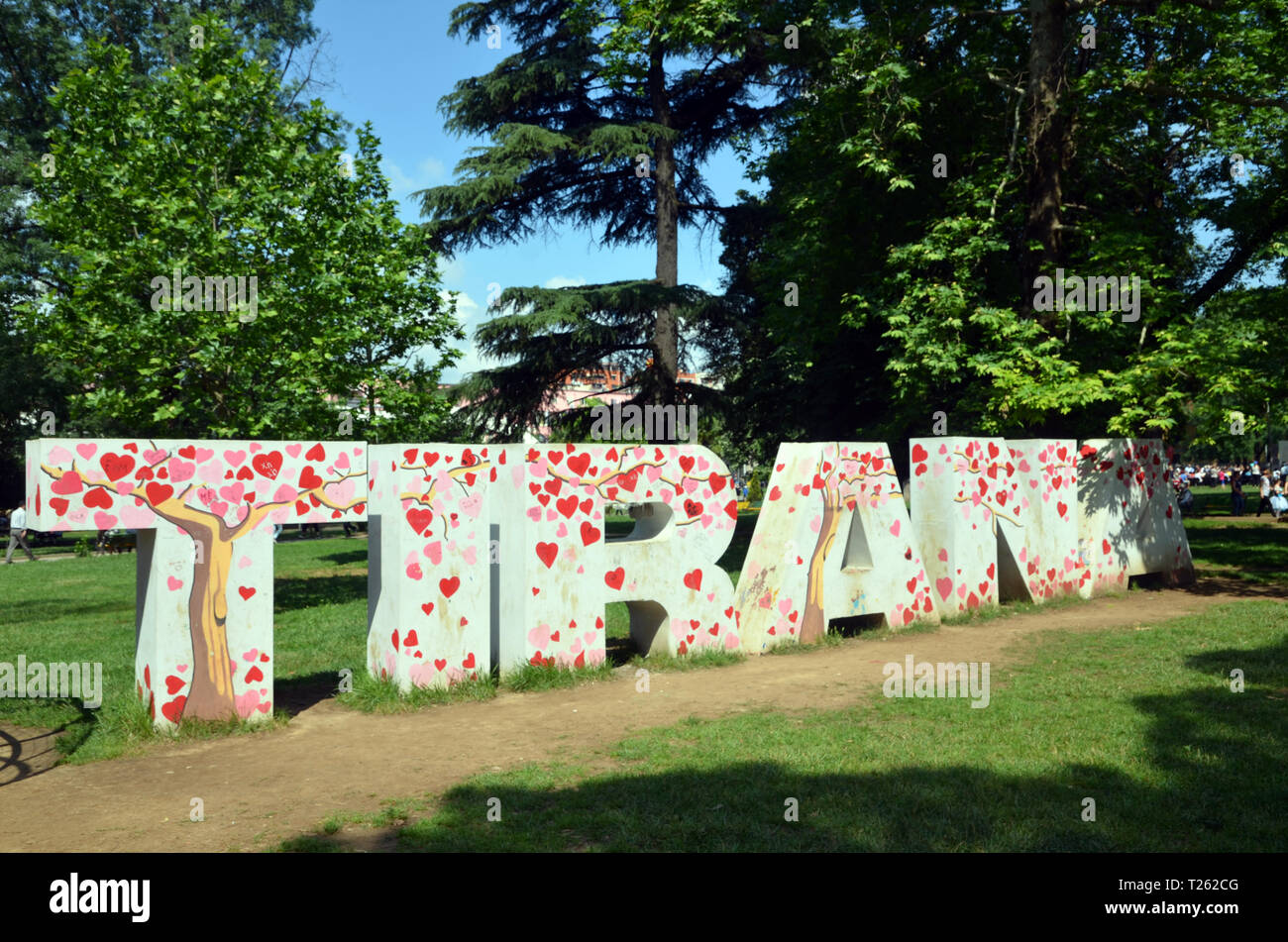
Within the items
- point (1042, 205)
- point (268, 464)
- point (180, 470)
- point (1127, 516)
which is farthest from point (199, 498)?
point (1042, 205)

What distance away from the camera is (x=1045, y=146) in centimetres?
1708

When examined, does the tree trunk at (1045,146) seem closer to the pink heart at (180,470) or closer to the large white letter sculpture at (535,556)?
the large white letter sculpture at (535,556)

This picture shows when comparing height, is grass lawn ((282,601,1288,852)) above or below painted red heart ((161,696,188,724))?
below

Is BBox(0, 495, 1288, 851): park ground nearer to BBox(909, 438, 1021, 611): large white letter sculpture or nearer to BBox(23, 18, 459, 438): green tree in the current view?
BBox(909, 438, 1021, 611): large white letter sculpture

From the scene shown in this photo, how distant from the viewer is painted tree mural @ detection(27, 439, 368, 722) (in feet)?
24.4

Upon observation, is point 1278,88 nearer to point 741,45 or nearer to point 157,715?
point 741,45

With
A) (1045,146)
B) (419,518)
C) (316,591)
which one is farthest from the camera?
(316,591)

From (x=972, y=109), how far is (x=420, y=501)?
15500 mm

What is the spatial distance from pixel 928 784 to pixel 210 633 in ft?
18.2

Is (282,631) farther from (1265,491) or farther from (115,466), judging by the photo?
(1265,491)

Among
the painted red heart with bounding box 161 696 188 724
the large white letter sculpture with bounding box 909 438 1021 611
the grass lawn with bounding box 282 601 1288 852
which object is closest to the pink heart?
the painted red heart with bounding box 161 696 188 724

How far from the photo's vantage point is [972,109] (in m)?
19.6

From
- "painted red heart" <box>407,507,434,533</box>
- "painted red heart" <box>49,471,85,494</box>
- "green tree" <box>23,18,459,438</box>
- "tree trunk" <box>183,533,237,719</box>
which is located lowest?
"tree trunk" <box>183,533,237,719</box>

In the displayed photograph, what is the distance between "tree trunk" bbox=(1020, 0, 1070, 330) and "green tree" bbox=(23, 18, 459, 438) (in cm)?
1129
